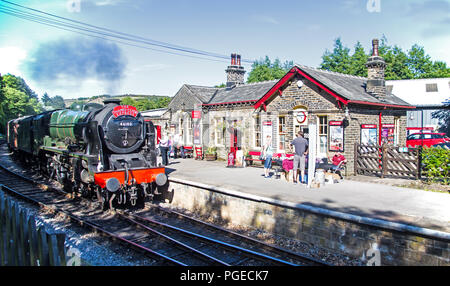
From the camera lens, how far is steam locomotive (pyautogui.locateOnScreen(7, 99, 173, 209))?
9.11 m

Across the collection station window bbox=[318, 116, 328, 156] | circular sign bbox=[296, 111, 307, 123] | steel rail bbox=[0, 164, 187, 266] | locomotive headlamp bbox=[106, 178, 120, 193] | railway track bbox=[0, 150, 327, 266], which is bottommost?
railway track bbox=[0, 150, 327, 266]

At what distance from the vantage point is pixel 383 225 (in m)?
5.87

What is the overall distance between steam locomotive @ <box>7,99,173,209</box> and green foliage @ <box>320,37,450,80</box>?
40.7m

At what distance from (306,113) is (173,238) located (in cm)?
807

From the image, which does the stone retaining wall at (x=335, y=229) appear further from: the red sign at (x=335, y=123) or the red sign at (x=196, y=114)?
the red sign at (x=196, y=114)

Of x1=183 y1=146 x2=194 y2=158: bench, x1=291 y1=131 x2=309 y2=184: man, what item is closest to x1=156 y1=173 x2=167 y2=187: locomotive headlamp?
x1=291 y1=131 x2=309 y2=184: man

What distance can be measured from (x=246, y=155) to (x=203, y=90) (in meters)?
6.65

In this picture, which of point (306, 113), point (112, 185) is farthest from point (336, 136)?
point (112, 185)

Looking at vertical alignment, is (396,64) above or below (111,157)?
above

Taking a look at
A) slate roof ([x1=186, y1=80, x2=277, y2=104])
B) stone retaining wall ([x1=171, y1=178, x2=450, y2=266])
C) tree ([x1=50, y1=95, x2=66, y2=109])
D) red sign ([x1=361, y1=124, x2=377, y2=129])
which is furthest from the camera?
tree ([x1=50, y1=95, x2=66, y2=109])

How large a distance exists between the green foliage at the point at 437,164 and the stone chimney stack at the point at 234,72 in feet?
40.5

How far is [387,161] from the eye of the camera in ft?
36.7

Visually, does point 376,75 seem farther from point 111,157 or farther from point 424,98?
point 424,98

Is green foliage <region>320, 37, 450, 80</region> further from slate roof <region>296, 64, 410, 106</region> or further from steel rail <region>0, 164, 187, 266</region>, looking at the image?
steel rail <region>0, 164, 187, 266</region>
